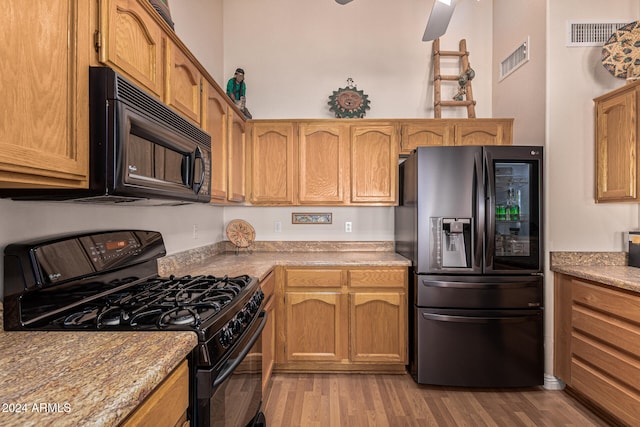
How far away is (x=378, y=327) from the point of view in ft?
8.45

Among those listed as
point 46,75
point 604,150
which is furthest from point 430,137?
point 46,75

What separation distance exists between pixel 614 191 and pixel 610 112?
1.79 ft

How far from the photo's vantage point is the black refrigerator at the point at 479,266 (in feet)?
7.68

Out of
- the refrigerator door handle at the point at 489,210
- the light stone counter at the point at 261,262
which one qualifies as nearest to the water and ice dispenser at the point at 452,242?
the refrigerator door handle at the point at 489,210

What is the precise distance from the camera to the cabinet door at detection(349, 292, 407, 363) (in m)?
2.56

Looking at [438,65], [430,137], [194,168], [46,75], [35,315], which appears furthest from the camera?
[438,65]

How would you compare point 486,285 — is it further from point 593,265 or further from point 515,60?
point 515,60

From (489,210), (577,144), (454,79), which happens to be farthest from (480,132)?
(489,210)

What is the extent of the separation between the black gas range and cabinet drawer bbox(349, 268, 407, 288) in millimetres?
1137

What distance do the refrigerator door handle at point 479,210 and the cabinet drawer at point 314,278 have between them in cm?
101

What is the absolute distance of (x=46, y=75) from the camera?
2.78 feet

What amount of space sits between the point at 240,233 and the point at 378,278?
1312 mm

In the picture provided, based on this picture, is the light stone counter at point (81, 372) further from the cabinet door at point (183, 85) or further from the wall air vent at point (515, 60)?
the wall air vent at point (515, 60)

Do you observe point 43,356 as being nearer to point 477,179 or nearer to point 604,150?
point 477,179
